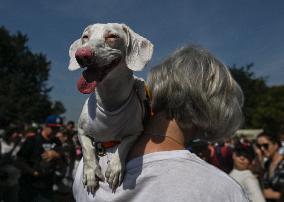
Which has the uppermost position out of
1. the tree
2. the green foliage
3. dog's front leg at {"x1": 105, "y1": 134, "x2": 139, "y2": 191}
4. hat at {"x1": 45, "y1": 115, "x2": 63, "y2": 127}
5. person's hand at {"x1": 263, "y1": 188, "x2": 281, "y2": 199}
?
dog's front leg at {"x1": 105, "y1": 134, "x2": 139, "y2": 191}

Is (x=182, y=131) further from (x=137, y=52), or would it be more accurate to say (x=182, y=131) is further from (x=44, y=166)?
(x=44, y=166)

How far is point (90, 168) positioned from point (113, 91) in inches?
14.3

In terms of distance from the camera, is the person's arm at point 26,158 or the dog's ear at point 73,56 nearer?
the dog's ear at point 73,56

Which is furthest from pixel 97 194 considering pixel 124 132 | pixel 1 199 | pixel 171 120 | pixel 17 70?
pixel 17 70

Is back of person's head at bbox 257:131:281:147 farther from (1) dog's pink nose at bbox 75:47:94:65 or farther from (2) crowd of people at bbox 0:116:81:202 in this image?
(1) dog's pink nose at bbox 75:47:94:65

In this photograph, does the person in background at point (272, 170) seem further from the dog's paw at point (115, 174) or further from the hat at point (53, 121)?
the dog's paw at point (115, 174)

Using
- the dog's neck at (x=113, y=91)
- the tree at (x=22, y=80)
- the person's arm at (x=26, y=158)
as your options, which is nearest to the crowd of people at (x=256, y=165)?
the dog's neck at (x=113, y=91)

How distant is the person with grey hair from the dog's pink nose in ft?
1.08

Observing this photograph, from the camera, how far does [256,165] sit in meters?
6.02

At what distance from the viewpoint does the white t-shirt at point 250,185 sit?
169 inches

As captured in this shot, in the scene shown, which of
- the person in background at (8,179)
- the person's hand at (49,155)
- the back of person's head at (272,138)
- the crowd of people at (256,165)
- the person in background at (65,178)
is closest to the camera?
the crowd of people at (256,165)

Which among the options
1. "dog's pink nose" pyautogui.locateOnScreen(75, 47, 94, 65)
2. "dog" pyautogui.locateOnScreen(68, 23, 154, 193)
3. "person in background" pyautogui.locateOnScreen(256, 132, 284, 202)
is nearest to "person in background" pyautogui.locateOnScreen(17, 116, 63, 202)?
"person in background" pyautogui.locateOnScreen(256, 132, 284, 202)

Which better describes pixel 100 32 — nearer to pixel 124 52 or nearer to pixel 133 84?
pixel 124 52

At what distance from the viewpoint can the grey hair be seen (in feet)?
5.98
